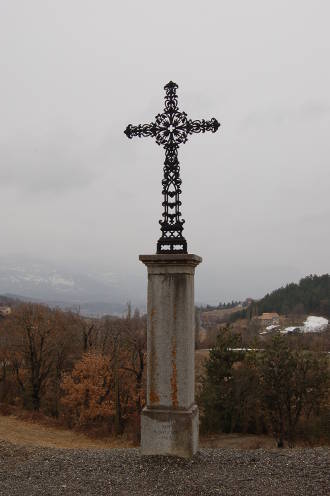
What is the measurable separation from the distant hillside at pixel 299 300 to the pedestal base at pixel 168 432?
326 feet

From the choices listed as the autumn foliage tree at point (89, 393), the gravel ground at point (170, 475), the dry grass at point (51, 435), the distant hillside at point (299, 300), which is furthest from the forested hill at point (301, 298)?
the gravel ground at point (170, 475)

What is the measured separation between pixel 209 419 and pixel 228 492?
65.3 feet

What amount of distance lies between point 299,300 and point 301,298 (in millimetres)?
842

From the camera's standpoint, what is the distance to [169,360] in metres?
7.40

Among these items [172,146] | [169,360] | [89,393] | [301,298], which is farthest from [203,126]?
[301,298]

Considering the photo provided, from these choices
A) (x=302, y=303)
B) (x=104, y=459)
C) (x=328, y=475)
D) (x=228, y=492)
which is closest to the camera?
(x=228, y=492)

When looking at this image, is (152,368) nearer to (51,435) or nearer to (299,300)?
(51,435)

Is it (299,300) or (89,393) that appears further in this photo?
(299,300)

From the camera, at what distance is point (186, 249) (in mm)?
7660

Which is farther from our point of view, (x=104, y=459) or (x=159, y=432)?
(x=104, y=459)

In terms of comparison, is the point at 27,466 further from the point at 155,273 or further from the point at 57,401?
the point at 57,401

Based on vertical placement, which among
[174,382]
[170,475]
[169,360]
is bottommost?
[170,475]

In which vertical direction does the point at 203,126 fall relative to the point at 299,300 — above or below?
below

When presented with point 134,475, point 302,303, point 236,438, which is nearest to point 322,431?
point 236,438
